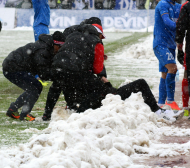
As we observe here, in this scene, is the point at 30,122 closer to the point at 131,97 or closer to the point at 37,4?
the point at 131,97

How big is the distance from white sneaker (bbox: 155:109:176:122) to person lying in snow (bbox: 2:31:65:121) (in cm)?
150

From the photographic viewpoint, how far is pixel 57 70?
192 inches

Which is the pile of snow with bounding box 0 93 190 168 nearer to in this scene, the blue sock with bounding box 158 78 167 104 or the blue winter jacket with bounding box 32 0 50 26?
the blue sock with bounding box 158 78 167 104

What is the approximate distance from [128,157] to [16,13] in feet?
96.2

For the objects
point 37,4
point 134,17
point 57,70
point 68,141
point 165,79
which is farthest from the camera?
point 134,17

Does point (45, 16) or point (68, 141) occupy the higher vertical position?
point (45, 16)

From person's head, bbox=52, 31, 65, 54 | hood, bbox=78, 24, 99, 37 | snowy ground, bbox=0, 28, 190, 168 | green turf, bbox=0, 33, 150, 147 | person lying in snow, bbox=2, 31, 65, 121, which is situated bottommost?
green turf, bbox=0, 33, 150, 147

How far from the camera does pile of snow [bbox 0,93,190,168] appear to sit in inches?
113

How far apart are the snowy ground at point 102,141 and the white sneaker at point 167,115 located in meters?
0.15

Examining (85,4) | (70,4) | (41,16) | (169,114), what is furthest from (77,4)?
(169,114)

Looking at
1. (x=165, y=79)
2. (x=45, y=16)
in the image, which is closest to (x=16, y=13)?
(x=45, y=16)

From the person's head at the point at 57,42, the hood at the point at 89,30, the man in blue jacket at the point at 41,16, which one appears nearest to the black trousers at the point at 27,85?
the person's head at the point at 57,42

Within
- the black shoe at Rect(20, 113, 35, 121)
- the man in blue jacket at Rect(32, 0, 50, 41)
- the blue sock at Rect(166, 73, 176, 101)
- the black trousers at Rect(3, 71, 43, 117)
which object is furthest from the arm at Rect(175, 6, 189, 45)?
the man in blue jacket at Rect(32, 0, 50, 41)

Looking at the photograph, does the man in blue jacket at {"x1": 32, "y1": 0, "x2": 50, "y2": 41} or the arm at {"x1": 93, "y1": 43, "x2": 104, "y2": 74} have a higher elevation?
the man in blue jacket at {"x1": 32, "y1": 0, "x2": 50, "y2": 41}
